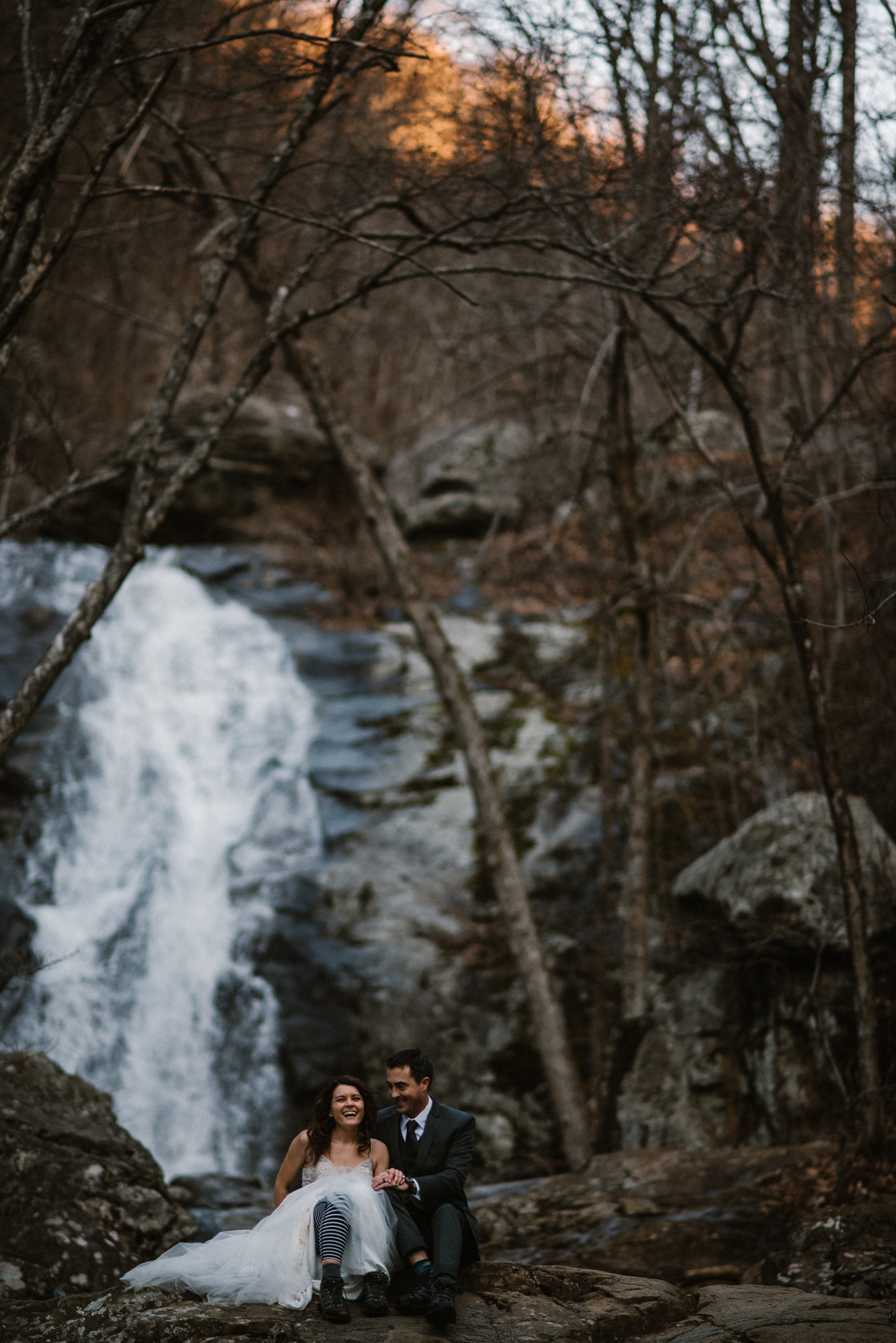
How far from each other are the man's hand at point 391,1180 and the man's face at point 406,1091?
0.84ft

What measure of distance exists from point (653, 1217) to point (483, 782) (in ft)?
12.3

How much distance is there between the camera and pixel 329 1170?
374 cm

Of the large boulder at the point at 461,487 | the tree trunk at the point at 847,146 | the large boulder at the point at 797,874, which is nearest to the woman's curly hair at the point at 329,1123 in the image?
the large boulder at the point at 797,874

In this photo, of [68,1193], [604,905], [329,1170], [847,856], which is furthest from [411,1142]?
[604,905]

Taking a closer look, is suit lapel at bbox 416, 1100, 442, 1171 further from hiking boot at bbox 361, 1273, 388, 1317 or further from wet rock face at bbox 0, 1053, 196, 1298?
wet rock face at bbox 0, 1053, 196, 1298

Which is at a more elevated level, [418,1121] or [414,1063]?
[414,1063]

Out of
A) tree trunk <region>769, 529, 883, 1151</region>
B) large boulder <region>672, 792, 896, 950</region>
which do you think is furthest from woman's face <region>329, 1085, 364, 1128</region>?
large boulder <region>672, 792, 896, 950</region>

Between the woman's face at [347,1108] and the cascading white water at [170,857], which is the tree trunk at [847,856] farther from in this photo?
the cascading white water at [170,857]

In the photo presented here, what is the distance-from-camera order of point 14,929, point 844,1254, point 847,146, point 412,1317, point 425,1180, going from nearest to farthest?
1. point 412,1317
2. point 425,1180
3. point 844,1254
4. point 847,146
5. point 14,929

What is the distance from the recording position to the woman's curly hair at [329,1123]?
3.83 m

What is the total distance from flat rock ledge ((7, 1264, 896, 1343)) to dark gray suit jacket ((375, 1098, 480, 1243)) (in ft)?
0.94

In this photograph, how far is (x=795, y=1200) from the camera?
5.73 metres

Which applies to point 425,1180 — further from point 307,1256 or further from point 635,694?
point 635,694

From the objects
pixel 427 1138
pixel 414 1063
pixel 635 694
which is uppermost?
pixel 635 694
